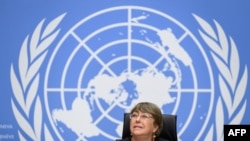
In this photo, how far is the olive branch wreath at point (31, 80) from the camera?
3955 mm

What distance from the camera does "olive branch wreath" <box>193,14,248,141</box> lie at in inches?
152

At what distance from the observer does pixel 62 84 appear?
3.95 m

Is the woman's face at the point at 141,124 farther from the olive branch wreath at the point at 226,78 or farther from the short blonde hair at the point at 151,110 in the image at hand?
the olive branch wreath at the point at 226,78

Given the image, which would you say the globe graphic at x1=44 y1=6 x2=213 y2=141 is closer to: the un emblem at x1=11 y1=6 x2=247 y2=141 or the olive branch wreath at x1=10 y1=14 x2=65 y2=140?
the un emblem at x1=11 y1=6 x2=247 y2=141

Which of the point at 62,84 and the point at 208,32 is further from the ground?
the point at 208,32

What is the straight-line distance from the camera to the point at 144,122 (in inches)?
114

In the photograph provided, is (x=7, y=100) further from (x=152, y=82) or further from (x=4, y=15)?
(x=152, y=82)

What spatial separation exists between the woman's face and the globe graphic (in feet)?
Answer: 3.19

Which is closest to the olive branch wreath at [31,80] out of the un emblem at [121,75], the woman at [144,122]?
the un emblem at [121,75]

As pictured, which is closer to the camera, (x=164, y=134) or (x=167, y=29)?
(x=164, y=134)

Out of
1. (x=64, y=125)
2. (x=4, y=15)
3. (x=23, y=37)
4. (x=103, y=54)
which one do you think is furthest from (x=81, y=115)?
(x=4, y=15)

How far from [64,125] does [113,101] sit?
53 cm

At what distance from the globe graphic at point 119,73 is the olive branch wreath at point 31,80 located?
0.36ft

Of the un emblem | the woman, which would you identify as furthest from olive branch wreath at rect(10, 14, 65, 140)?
the woman
